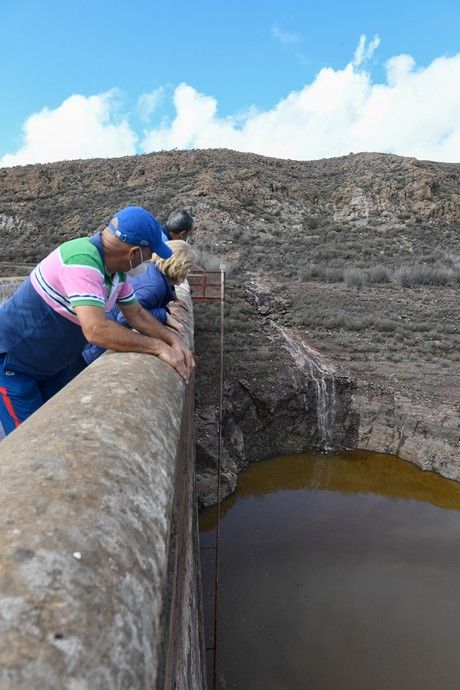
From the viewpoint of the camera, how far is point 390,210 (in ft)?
106

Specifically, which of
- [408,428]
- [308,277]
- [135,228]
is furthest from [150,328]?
[308,277]

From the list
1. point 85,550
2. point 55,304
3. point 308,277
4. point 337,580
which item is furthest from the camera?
point 308,277

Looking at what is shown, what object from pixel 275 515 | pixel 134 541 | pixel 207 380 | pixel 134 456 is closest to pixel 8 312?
pixel 134 456

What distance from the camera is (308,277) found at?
1925 cm

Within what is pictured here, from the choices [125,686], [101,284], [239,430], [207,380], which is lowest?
[239,430]

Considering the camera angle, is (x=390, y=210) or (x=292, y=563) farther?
(x=390, y=210)

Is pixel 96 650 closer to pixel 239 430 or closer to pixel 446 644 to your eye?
pixel 446 644

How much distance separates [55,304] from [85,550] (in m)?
1.59

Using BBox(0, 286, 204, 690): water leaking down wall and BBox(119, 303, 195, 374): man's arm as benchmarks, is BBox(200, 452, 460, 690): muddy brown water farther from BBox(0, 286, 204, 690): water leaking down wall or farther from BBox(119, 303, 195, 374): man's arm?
BBox(0, 286, 204, 690): water leaking down wall

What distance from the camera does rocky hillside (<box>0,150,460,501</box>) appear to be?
372 inches

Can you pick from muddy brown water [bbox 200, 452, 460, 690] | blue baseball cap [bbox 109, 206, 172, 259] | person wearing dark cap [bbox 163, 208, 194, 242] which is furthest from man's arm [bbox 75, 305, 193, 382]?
muddy brown water [bbox 200, 452, 460, 690]

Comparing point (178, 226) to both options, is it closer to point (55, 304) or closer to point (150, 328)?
point (150, 328)

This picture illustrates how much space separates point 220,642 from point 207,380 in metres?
4.93

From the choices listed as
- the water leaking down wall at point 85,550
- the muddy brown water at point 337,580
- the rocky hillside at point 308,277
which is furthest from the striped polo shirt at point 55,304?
the rocky hillside at point 308,277
